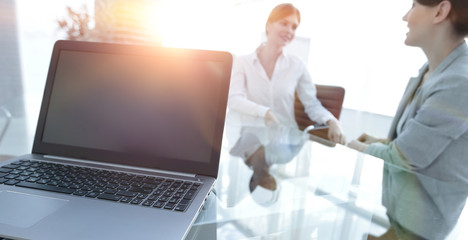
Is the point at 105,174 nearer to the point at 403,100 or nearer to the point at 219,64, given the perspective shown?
the point at 219,64

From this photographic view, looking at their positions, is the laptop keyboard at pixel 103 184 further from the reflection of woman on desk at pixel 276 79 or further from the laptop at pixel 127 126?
the reflection of woman on desk at pixel 276 79

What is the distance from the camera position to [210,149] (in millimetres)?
441

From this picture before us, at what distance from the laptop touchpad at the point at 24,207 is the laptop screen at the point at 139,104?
13 centimetres

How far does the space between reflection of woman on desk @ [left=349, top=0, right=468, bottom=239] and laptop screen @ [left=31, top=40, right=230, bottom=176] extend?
426 millimetres

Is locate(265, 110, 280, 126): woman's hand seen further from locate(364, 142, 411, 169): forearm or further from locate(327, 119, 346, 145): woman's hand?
locate(364, 142, 411, 169): forearm

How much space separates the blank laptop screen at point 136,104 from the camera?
0.45m

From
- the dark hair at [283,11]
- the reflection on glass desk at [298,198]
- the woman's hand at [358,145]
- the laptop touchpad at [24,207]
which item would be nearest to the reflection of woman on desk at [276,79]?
the dark hair at [283,11]

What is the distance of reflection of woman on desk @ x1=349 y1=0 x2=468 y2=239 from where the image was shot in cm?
56

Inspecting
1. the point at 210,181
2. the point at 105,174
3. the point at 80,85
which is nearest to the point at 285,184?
the point at 210,181

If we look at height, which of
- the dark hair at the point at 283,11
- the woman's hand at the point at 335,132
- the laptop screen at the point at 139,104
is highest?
the dark hair at the point at 283,11

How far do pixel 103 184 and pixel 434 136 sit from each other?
83cm

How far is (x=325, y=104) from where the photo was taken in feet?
4.70

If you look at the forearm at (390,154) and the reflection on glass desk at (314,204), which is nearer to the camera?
the reflection on glass desk at (314,204)

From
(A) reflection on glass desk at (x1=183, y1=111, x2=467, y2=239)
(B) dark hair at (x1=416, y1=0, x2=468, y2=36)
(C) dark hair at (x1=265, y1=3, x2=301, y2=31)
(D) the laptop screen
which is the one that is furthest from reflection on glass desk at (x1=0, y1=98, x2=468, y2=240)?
(C) dark hair at (x1=265, y1=3, x2=301, y2=31)
